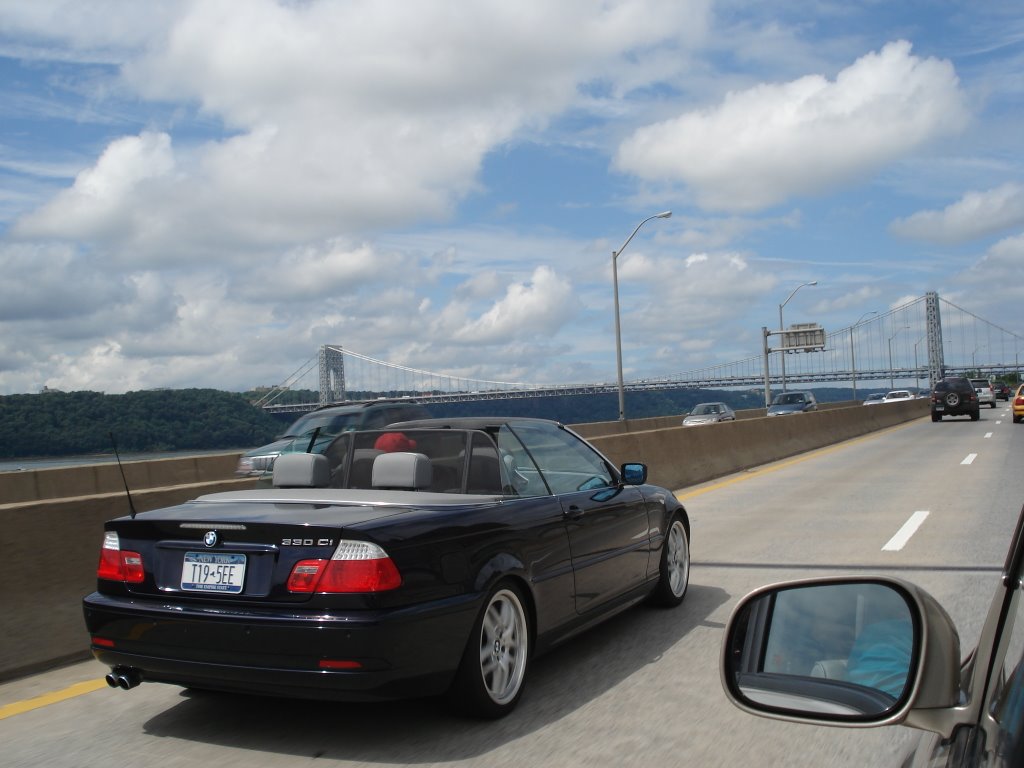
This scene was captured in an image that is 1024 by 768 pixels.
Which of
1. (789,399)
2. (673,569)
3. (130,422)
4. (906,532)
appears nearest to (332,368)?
(789,399)

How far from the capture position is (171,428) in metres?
21.6

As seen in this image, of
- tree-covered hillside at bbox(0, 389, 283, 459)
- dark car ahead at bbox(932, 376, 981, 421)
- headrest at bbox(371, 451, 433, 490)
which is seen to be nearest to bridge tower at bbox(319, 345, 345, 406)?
tree-covered hillside at bbox(0, 389, 283, 459)

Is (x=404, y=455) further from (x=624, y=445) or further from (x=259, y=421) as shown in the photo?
(x=259, y=421)

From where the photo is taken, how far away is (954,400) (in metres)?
42.0

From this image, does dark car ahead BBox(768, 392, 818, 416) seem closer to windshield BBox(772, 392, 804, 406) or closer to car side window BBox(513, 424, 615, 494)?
windshield BBox(772, 392, 804, 406)

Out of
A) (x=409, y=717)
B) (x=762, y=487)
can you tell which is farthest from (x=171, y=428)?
(x=409, y=717)

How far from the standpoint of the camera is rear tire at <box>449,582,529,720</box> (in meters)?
4.41

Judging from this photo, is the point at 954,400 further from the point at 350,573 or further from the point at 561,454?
the point at 350,573

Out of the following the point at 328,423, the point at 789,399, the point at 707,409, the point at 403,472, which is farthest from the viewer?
the point at 789,399

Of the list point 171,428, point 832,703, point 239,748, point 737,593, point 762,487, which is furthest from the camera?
point 171,428

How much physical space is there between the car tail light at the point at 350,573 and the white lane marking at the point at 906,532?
6316 millimetres

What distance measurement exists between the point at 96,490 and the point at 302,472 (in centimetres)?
1616

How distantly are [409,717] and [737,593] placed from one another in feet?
10.9

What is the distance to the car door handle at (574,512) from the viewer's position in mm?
5441
